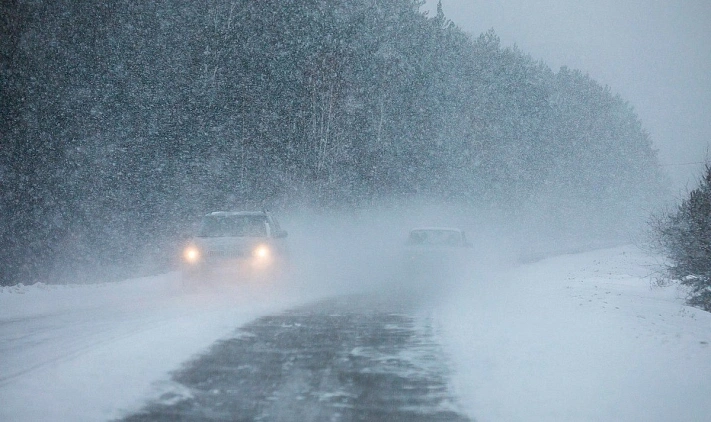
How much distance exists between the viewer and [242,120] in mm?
35188

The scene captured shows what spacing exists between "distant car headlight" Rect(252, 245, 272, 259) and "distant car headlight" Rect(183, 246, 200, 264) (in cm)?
117

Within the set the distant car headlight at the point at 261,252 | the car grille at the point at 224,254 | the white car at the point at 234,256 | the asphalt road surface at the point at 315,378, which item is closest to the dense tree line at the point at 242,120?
the white car at the point at 234,256

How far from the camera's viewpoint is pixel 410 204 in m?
50.7

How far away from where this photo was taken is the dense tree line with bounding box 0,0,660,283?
18250 mm

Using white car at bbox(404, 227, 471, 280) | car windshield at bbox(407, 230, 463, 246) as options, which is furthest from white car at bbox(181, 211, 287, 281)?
car windshield at bbox(407, 230, 463, 246)

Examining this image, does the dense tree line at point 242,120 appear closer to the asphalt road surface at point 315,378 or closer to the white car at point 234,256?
the white car at point 234,256

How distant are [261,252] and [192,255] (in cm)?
145

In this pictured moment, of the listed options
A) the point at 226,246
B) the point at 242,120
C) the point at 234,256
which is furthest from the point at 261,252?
the point at 242,120

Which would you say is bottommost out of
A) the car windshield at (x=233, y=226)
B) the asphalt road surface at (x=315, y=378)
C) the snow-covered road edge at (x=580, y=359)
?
the snow-covered road edge at (x=580, y=359)

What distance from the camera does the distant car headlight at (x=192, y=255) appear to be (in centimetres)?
1627

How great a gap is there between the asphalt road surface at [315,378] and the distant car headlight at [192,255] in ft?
16.1

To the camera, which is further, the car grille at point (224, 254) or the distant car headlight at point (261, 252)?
the distant car headlight at point (261, 252)

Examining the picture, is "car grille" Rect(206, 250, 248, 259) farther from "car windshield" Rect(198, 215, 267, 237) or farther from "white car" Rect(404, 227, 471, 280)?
"white car" Rect(404, 227, 471, 280)

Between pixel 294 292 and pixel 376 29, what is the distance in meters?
34.6
